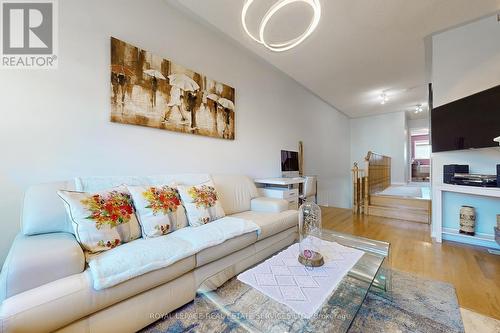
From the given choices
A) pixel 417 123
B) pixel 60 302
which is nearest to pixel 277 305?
pixel 60 302

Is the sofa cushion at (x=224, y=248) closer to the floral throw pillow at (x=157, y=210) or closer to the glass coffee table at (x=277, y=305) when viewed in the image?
the glass coffee table at (x=277, y=305)

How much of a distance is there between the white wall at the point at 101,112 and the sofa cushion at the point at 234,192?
0.26m

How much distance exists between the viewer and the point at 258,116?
3.42 m

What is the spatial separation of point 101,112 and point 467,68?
4081 mm

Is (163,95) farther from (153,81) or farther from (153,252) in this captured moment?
(153,252)

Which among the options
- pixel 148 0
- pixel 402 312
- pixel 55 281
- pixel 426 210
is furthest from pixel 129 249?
pixel 426 210

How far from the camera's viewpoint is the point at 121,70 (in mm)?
1919

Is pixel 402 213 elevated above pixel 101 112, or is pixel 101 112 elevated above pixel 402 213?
pixel 101 112

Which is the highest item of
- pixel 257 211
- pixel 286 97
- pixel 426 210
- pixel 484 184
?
pixel 286 97

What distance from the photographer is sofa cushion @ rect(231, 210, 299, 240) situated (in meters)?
2.00

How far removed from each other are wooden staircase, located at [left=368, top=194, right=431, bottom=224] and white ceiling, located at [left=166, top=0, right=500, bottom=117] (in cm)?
228

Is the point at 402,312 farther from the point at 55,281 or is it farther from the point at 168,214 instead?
the point at 55,281

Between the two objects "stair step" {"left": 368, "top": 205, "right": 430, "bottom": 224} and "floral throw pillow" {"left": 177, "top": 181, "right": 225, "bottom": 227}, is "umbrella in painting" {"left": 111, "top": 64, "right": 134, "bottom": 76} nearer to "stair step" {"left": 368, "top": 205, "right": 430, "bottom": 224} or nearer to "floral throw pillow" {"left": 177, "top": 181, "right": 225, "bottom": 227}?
"floral throw pillow" {"left": 177, "top": 181, "right": 225, "bottom": 227}

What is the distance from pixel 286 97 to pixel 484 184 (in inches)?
116
